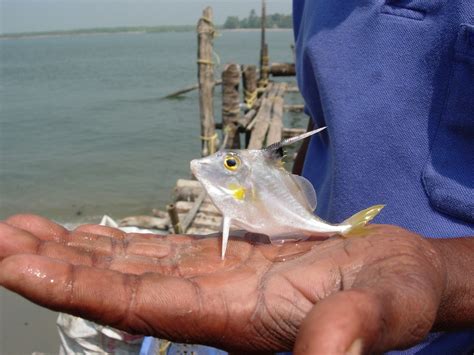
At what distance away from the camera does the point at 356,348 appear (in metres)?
1.05

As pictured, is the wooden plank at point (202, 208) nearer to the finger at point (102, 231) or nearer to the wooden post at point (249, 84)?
the finger at point (102, 231)

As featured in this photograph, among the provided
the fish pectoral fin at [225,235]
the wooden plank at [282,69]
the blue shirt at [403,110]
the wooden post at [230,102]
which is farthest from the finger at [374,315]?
the wooden plank at [282,69]

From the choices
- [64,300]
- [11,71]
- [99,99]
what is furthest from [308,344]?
[11,71]

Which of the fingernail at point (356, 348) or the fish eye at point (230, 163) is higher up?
the fingernail at point (356, 348)

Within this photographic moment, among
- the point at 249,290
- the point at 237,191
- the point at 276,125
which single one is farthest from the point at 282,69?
the point at 249,290

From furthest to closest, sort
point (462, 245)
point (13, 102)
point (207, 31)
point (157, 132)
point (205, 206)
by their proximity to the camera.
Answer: point (13, 102)
point (157, 132)
point (207, 31)
point (205, 206)
point (462, 245)

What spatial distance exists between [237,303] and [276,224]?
2.42 ft

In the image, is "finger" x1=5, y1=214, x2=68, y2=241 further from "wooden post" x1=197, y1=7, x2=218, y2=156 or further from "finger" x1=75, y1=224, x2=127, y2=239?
"wooden post" x1=197, y1=7, x2=218, y2=156

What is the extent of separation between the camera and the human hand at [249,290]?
1262 millimetres

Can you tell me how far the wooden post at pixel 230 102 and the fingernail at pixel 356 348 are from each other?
1103cm

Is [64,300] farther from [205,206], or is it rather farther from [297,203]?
[205,206]

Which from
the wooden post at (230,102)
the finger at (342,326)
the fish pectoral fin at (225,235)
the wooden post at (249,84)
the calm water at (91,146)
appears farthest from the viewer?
the wooden post at (249,84)

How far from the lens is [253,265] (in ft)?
6.03

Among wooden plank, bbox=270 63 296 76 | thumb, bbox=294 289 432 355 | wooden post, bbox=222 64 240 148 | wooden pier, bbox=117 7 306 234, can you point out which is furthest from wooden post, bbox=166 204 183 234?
wooden plank, bbox=270 63 296 76
